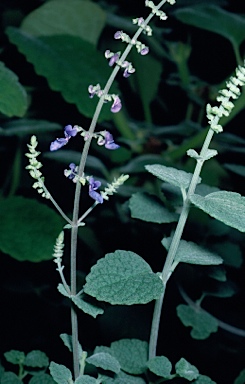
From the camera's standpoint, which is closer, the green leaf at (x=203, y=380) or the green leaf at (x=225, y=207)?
the green leaf at (x=225, y=207)

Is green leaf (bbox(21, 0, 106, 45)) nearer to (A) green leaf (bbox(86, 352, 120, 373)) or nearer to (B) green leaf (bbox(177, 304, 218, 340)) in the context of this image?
(B) green leaf (bbox(177, 304, 218, 340))

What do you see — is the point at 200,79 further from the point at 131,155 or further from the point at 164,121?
the point at 131,155

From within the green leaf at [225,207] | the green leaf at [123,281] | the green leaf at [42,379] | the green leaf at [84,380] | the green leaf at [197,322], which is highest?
the green leaf at [225,207]

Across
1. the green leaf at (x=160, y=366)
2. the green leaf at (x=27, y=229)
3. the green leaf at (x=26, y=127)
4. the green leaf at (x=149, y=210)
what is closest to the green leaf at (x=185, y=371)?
the green leaf at (x=160, y=366)

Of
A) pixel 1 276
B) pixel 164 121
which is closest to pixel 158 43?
pixel 164 121

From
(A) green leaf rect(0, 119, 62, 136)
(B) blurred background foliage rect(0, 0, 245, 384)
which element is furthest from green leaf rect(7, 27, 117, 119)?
(A) green leaf rect(0, 119, 62, 136)

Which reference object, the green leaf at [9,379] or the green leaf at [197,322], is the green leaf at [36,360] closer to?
the green leaf at [9,379]
